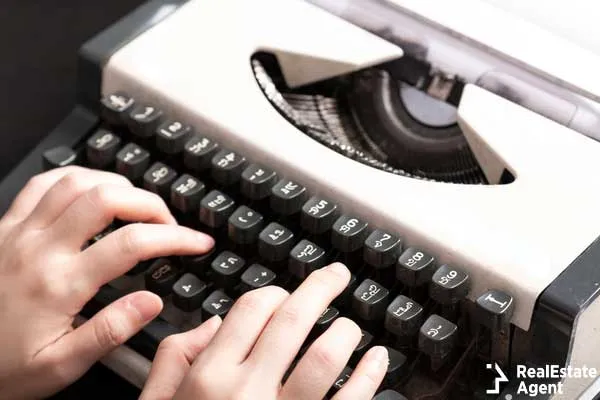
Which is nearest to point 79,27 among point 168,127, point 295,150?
point 168,127

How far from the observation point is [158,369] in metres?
1.23

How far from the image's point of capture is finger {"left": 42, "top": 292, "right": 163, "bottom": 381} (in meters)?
1.29

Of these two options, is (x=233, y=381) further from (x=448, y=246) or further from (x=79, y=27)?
(x=79, y=27)

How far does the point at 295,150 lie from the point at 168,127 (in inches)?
6.6

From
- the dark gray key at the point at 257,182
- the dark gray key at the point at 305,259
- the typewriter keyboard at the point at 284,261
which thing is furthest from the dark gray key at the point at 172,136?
the dark gray key at the point at 305,259

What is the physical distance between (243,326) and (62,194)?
0.33m

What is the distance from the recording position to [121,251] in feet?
4.29

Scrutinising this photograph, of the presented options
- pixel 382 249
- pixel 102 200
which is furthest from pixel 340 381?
pixel 102 200

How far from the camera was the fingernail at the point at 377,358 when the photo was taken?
1171 millimetres

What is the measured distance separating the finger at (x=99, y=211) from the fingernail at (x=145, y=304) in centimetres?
10

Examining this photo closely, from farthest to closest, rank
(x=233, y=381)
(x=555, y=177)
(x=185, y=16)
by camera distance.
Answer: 1. (x=185, y=16)
2. (x=555, y=177)
3. (x=233, y=381)

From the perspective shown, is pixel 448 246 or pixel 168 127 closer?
pixel 448 246

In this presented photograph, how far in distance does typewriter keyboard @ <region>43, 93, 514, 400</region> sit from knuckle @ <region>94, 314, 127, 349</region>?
0.07m

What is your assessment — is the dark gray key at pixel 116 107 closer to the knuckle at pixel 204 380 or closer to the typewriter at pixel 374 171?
the typewriter at pixel 374 171
